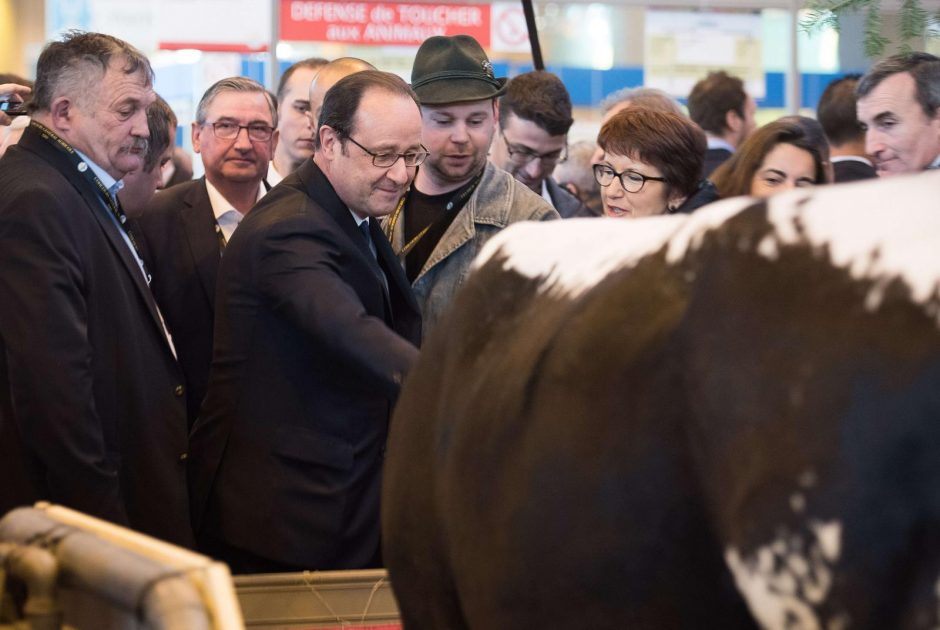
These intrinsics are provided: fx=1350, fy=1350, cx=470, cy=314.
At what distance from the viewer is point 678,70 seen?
8.17 metres

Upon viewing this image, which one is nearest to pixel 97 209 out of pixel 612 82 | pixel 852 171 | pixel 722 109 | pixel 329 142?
pixel 329 142

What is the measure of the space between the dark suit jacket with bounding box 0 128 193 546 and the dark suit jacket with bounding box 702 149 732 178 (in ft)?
8.91

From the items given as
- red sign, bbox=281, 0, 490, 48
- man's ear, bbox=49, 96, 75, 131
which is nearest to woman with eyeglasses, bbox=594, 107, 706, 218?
man's ear, bbox=49, 96, 75, 131

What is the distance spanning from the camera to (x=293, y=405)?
2727 millimetres

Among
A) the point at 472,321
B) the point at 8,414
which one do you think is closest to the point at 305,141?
the point at 8,414

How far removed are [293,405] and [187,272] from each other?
2.88ft

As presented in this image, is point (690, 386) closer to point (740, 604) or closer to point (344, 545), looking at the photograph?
point (740, 604)

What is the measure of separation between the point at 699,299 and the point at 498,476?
331 mm

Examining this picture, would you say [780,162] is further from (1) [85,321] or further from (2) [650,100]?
(1) [85,321]

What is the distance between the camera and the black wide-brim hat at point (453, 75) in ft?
11.4

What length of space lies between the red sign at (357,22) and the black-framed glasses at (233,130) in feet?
12.1

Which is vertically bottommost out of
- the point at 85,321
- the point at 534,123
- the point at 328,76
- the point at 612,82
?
the point at 85,321

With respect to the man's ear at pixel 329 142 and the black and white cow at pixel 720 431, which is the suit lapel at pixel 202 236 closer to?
the man's ear at pixel 329 142

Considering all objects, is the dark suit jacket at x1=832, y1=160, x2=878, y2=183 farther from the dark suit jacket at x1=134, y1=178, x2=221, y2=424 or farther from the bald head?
the dark suit jacket at x1=134, y1=178, x2=221, y2=424
